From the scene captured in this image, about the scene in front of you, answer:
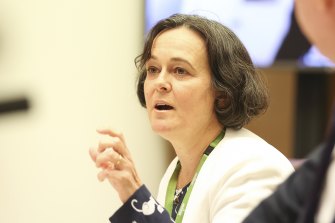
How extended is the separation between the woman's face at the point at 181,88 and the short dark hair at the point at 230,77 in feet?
0.07

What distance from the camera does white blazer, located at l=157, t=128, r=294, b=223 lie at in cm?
143

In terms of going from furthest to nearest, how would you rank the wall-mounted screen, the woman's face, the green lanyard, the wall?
the wall, the wall-mounted screen, the woman's face, the green lanyard

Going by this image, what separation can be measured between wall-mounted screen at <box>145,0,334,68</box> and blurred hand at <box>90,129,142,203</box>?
1.77m

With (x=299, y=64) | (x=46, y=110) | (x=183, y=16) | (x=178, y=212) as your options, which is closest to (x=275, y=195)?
(x=178, y=212)

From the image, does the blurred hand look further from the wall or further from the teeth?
the wall

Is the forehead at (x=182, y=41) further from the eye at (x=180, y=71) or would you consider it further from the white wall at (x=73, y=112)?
the white wall at (x=73, y=112)

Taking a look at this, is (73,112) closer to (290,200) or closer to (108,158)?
(108,158)

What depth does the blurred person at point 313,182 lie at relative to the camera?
2.17ft

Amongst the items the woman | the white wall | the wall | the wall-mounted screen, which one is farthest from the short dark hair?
the wall

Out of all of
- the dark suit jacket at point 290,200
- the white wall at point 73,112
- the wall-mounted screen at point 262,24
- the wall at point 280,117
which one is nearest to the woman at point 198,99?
the dark suit jacket at point 290,200

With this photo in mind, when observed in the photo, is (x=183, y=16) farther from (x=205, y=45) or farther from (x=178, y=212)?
(x=178, y=212)

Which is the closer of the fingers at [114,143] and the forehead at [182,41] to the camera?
the fingers at [114,143]

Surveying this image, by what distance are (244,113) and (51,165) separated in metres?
1.52

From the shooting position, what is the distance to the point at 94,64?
125 inches
